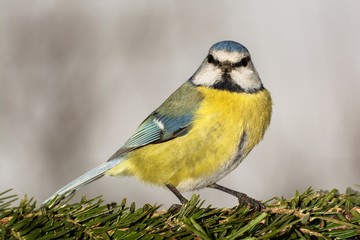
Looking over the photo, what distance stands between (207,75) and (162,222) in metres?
1.20

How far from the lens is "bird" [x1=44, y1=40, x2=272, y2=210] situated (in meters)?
2.56

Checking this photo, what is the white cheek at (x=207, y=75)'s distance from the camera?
2.77 meters

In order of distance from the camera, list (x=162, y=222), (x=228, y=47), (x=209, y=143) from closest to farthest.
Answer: (x=162, y=222)
(x=209, y=143)
(x=228, y=47)

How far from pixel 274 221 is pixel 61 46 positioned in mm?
3387

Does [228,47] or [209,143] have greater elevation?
[228,47]

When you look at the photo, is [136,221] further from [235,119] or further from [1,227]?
[235,119]

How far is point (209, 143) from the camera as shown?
100 inches

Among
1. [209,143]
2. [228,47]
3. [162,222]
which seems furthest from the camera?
[228,47]

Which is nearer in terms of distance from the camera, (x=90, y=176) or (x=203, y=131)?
(x=203, y=131)

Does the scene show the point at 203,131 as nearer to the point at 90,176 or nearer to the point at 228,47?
the point at 228,47

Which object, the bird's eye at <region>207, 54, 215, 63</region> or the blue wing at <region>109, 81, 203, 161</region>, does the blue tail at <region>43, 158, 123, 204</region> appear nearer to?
the blue wing at <region>109, 81, 203, 161</region>

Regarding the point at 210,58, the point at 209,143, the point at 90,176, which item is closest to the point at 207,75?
the point at 210,58

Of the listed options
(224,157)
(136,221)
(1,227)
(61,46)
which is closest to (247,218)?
(136,221)

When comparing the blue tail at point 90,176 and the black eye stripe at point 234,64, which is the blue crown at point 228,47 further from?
the blue tail at point 90,176
